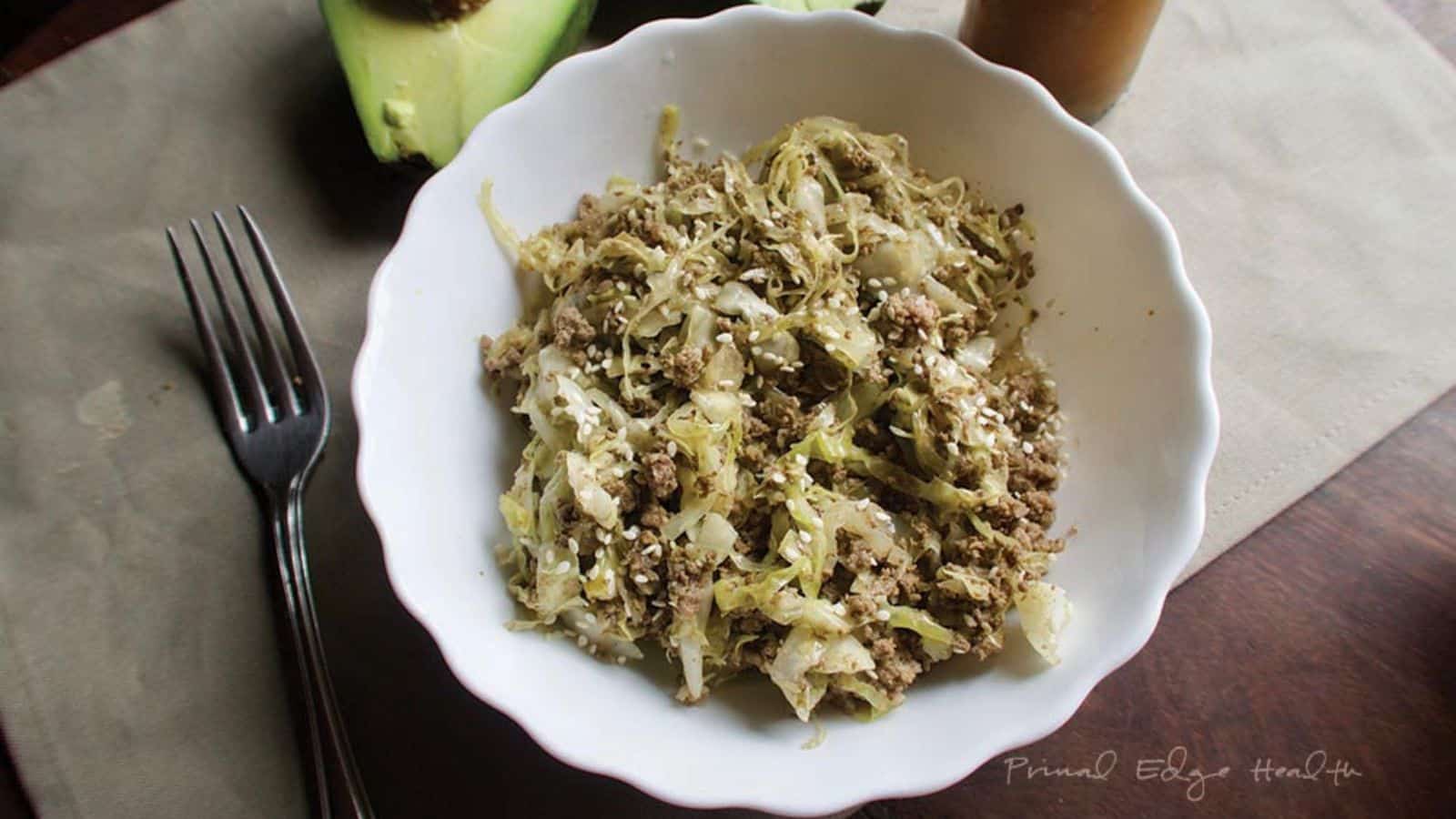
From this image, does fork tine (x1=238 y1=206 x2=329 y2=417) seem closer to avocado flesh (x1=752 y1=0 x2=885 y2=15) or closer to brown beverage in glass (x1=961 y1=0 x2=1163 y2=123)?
avocado flesh (x1=752 y1=0 x2=885 y2=15)

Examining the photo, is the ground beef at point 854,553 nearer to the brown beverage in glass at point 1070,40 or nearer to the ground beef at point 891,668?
the ground beef at point 891,668

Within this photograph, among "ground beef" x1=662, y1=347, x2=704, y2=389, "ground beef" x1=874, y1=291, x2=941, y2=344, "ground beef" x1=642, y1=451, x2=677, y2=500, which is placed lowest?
"ground beef" x1=642, y1=451, x2=677, y2=500

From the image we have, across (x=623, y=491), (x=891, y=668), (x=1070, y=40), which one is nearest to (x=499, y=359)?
(x=623, y=491)

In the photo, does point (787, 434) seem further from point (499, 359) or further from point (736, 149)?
point (736, 149)

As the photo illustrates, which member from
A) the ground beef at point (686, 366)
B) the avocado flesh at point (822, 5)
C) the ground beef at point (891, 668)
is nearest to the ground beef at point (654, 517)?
the ground beef at point (686, 366)

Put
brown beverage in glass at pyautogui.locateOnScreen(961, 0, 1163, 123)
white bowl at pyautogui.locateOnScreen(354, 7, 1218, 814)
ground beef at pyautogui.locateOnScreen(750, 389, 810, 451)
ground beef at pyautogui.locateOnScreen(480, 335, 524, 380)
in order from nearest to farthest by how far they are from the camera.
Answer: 1. white bowl at pyautogui.locateOnScreen(354, 7, 1218, 814)
2. ground beef at pyautogui.locateOnScreen(750, 389, 810, 451)
3. ground beef at pyautogui.locateOnScreen(480, 335, 524, 380)
4. brown beverage in glass at pyautogui.locateOnScreen(961, 0, 1163, 123)

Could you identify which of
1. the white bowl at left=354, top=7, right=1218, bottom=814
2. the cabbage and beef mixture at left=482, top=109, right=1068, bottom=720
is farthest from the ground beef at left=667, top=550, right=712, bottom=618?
the white bowl at left=354, top=7, right=1218, bottom=814

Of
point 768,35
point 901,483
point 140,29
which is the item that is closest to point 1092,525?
point 901,483
